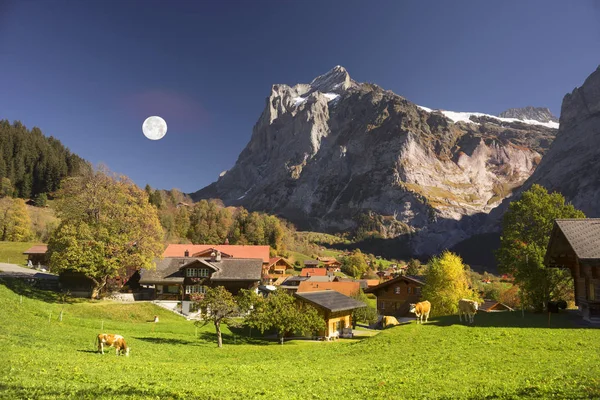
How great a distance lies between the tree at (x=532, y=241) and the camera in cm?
3488

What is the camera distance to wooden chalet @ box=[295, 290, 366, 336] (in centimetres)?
4256

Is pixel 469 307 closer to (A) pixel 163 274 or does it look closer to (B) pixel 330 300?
(B) pixel 330 300

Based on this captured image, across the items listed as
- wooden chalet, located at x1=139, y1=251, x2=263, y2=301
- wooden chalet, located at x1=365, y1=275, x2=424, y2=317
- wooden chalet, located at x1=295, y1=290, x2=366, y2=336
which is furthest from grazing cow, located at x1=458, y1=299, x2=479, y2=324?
wooden chalet, located at x1=139, y1=251, x2=263, y2=301

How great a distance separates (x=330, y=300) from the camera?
45406 mm

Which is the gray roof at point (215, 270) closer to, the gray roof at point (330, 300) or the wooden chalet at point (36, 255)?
the gray roof at point (330, 300)

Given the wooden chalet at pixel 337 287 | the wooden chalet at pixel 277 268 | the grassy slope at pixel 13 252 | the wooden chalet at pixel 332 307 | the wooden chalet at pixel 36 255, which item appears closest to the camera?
the wooden chalet at pixel 332 307

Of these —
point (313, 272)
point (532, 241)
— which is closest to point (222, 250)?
point (313, 272)

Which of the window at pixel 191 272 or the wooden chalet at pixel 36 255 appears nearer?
the window at pixel 191 272

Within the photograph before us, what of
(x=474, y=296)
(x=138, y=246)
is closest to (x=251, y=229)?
(x=138, y=246)

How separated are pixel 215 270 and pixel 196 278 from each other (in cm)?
337

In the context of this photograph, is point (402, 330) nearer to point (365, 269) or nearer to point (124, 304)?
point (124, 304)

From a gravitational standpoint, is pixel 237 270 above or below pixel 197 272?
above

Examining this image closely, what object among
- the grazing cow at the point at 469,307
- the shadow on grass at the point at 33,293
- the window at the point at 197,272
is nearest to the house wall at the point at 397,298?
the window at the point at 197,272

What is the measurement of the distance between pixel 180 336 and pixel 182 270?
25.1 meters
